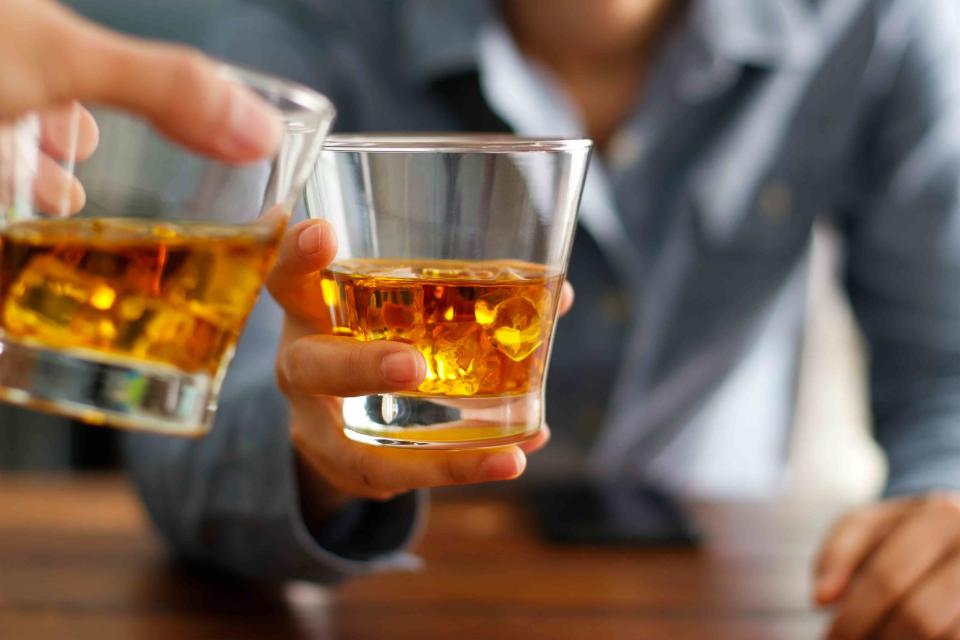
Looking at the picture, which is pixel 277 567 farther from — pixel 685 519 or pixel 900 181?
pixel 900 181

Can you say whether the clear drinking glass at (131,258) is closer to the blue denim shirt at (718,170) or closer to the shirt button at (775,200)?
the blue denim shirt at (718,170)

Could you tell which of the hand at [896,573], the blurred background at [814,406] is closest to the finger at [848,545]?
the hand at [896,573]

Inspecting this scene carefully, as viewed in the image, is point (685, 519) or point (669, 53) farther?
point (669, 53)

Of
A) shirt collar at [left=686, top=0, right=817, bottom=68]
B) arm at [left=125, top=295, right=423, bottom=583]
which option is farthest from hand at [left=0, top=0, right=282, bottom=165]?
shirt collar at [left=686, top=0, right=817, bottom=68]

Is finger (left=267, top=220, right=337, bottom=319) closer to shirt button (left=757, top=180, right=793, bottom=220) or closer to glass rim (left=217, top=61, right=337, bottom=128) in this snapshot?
glass rim (left=217, top=61, right=337, bottom=128)

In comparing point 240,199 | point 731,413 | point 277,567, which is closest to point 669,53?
point 731,413

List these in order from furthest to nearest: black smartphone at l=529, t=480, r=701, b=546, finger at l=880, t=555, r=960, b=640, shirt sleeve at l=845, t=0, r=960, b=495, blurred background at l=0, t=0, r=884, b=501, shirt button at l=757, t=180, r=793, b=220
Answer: blurred background at l=0, t=0, r=884, b=501
shirt button at l=757, t=180, r=793, b=220
shirt sleeve at l=845, t=0, r=960, b=495
black smartphone at l=529, t=480, r=701, b=546
finger at l=880, t=555, r=960, b=640
